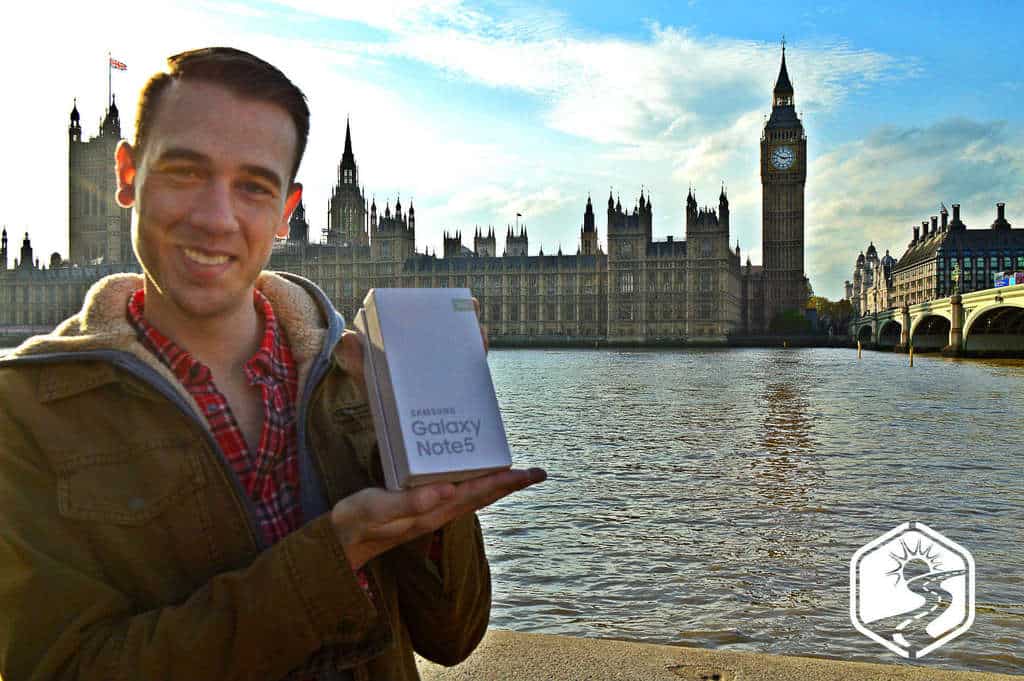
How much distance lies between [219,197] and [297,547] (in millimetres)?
471

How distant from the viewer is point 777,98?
7831 cm

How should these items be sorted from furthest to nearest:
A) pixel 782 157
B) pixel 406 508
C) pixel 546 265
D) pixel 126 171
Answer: pixel 782 157 → pixel 546 265 → pixel 126 171 → pixel 406 508

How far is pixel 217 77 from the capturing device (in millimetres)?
1164

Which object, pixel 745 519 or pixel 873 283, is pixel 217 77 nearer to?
pixel 745 519

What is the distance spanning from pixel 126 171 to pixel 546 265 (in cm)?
6739

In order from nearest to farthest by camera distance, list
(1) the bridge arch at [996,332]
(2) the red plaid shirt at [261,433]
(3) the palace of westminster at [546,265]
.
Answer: (2) the red plaid shirt at [261,433] < (1) the bridge arch at [996,332] < (3) the palace of westminster at [546,265]

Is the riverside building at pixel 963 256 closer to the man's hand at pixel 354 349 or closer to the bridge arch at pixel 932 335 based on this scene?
the bridge arch at pixel 932 335

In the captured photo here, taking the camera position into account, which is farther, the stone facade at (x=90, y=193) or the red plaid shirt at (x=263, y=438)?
the stone facade at (x=90, y=193)

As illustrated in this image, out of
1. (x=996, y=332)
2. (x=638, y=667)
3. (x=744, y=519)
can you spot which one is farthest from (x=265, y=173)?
(x=996, y=332)

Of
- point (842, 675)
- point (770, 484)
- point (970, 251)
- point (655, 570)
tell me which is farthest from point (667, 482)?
point (970, 251)

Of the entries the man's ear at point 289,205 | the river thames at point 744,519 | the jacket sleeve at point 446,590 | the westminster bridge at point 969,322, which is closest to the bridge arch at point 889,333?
the westminster bridge at point 969,322

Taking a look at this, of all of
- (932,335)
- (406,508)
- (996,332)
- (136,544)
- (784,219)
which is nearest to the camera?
(406,508)

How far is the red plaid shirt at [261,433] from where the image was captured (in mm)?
1217

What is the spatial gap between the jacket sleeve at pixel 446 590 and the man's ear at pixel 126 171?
2.09 feet
